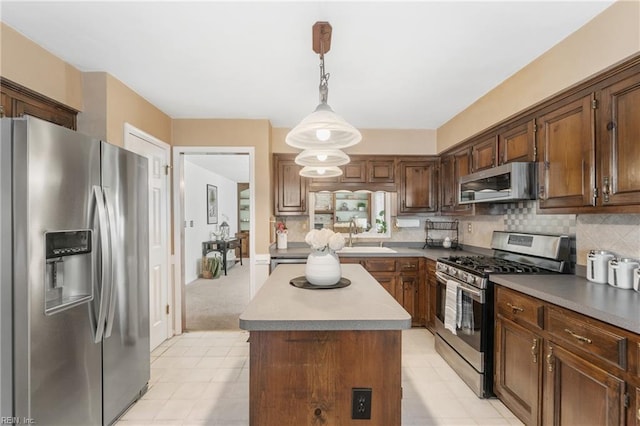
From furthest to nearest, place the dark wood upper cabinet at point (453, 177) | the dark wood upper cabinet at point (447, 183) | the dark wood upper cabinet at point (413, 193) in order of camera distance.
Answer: the dark wood upper cabinet at point (413, 193), the dark wood upper cabinet at point (447, 183), the dark wood upper cabinet at point (453, 177)

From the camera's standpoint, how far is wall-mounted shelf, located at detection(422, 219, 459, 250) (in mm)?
4203

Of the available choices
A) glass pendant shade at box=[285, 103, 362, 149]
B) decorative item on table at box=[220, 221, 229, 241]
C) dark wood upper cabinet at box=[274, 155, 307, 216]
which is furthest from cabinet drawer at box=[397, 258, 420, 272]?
decorative item on table at box=[220, 221, 229, 241]

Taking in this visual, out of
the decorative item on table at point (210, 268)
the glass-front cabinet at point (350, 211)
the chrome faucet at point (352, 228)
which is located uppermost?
the glass-front cabinet at point (350, 211)

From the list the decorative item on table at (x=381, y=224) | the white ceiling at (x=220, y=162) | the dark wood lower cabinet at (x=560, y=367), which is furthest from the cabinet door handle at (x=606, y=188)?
the white ceiling at (x=220, y=162)

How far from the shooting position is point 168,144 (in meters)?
3.54

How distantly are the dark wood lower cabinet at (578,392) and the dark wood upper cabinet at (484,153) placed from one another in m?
1.73

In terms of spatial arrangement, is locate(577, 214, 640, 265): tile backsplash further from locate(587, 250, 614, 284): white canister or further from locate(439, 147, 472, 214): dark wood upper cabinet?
locate(439, 147, 472, 214): dark wood upper cabinet

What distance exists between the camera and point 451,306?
2.69m

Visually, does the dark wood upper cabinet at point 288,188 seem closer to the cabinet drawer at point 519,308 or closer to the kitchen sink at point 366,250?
the kitchen sink at point 366,250

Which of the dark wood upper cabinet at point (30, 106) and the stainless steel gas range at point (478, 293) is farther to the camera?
the stainless steel gas range at point (478, 293)

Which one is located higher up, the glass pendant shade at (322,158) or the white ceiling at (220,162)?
the white ceiling at (220,162)

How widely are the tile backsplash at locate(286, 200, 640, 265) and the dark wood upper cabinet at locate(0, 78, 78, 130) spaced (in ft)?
12.6

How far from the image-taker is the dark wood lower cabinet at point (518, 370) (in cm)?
188

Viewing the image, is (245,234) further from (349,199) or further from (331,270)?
(331,270)
